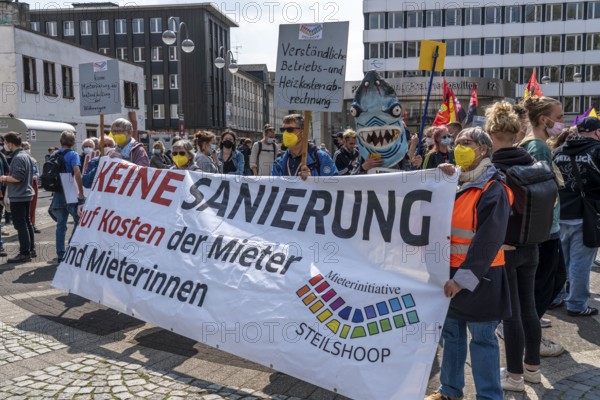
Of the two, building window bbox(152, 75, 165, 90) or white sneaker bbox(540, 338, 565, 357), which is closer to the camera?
white sneaker bbox(540, 338, 565, 357)

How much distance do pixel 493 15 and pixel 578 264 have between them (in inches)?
2143

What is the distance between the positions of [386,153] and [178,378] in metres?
2.56

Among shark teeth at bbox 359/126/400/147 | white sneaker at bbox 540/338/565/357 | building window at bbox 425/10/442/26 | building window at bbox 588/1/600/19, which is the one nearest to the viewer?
white sneaker at bbox 540/338/565/357

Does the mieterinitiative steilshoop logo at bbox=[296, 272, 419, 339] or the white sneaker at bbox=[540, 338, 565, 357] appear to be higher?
the mieterinitiative steilshoop logo at bbox=[296, 272, 419, 339]

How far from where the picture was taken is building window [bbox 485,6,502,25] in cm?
5481

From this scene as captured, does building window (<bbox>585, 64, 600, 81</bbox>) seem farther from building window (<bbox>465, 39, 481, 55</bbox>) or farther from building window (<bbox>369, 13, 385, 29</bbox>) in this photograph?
building window (<bbox>369, 13, 385, 29</bbox>)

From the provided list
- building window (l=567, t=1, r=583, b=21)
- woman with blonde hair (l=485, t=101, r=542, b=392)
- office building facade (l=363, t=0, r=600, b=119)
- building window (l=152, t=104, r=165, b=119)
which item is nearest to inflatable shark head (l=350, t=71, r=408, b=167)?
woman with blonde hair (l=485, t=101, r=542, b=392)

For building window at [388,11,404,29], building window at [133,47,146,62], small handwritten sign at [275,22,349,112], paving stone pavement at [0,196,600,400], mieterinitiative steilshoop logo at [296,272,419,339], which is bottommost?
paving stone pavement at [0,196,600,400]

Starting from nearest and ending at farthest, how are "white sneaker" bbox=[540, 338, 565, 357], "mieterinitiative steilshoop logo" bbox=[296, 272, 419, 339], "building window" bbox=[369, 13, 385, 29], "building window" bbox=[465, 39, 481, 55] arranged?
1. "mieterinitiative steilshoop logo" bbox=[296, 272, 419, 339]
2. "white sneaker" bbox=[540, 338, 565, 357]
3. "building window" bbox=[465, 39, 481, 55]
4. "building window" bbox=[369, 13, 385, 29]

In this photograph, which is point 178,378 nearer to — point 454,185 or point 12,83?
point 454,185

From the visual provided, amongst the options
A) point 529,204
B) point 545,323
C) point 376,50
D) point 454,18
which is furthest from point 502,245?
point 454,18

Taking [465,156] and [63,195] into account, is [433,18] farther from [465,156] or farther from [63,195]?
Answer: [465,156]

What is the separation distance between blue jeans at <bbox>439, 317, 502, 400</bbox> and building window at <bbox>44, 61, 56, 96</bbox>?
101 feet

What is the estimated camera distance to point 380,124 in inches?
210
